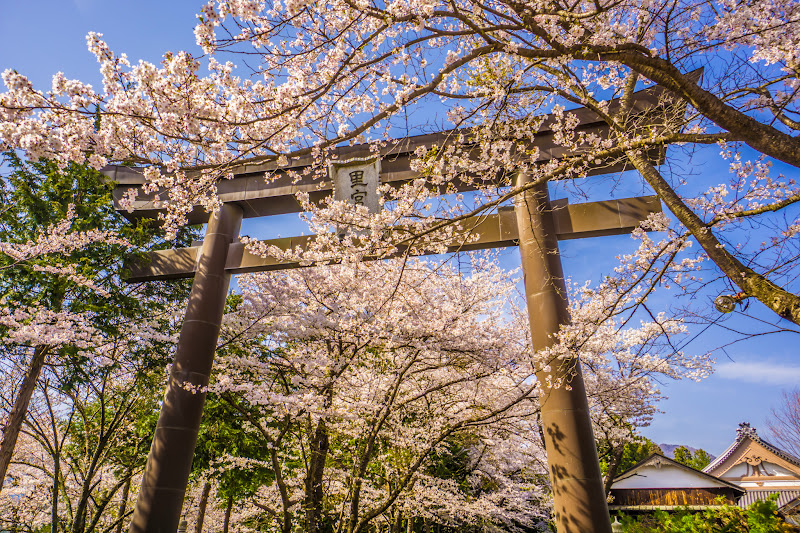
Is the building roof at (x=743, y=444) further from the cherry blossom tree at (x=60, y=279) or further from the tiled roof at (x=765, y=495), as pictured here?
the cherry blossom tree at (x=60, y=279)

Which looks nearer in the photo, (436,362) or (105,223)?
(436,362)

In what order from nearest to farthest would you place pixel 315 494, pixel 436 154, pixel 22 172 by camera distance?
pixel 436 154, pixel 315 494, pixel 22 172

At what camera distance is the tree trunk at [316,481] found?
659cm

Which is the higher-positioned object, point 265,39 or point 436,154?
point 265,39

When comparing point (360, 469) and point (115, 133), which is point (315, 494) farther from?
point (115, 133)

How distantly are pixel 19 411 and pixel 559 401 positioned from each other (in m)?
8.95

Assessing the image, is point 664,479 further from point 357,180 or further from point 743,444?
point 357,180

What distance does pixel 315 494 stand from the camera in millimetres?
7156

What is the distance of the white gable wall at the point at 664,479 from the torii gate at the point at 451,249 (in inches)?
557

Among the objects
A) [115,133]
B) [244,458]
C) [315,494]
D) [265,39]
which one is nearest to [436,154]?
[265,39]

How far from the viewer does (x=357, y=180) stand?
6.08 metres

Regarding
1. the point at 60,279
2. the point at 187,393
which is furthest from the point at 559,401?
the point at 60,279

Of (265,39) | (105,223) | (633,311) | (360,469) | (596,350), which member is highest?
(105,223)

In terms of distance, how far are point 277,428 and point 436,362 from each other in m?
4.36
